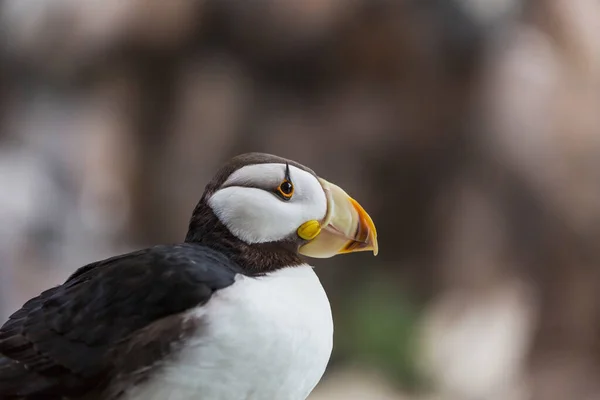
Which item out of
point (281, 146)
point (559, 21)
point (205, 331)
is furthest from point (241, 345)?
point (559, 21)

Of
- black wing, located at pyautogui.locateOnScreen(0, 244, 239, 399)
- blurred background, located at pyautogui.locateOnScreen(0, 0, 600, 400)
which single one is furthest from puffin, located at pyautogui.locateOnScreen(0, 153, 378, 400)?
blurred background, located at pyautogui.locateOnScreen(0, 0, 600, 400)

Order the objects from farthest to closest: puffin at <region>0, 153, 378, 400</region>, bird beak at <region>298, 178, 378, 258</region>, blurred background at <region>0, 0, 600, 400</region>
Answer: blurred background at <region>0, 0, 600, 400</region>
bird beak at <region>298, 178, 378, 258</region>
puffin at <region>0, 153, 378, 400</region>

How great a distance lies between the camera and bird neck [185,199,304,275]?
475mm

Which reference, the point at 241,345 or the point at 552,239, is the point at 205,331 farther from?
the point at 552,239

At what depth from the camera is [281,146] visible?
1.61 m

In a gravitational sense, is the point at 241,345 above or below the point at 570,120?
above

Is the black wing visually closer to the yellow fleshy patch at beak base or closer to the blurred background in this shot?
the yellow fleshy patch at beak base

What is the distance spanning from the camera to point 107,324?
41cm

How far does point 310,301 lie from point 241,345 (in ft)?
0.24

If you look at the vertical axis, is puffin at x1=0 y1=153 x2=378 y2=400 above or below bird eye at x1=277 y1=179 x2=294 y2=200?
below

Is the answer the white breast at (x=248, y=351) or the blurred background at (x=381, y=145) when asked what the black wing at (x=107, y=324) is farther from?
the blurred background at (x=381, y=145)

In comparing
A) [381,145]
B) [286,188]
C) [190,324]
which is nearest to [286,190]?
[286,188]

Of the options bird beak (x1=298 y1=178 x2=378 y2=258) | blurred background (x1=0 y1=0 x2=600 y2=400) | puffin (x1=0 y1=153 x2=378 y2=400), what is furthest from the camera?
blurred background (x1=0 y1=0 x2=600 y2=400)

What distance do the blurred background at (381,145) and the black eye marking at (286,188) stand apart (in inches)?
43.0
